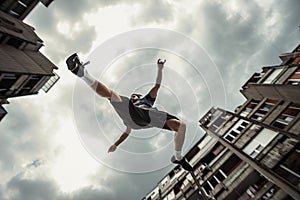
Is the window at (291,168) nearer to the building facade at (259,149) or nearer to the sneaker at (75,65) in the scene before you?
the building facade at (259,149)

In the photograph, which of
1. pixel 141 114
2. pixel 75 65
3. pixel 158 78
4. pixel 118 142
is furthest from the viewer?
pixel 118 142

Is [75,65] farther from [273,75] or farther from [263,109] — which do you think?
[273,75]

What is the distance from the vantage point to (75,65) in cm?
420

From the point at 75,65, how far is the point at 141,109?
70.6 inches

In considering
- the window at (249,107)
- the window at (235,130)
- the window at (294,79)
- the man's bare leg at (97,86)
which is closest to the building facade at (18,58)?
the man's bare leg at (97,86)

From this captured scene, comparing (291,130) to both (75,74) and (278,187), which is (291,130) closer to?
(278,187)

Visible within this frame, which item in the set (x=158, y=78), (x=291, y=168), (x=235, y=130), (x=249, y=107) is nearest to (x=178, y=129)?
(x=158, y=78)

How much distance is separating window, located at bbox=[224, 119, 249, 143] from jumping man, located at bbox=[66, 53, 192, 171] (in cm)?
2392

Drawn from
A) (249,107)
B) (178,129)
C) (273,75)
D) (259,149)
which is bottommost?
(178,129)

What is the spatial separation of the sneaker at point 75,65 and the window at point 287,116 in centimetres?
2174

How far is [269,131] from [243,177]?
5.76m

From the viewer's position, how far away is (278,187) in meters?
16.3

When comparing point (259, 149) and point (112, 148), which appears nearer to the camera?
point (112, 148)

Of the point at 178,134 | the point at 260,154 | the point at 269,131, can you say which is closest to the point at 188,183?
the point at 260,154
